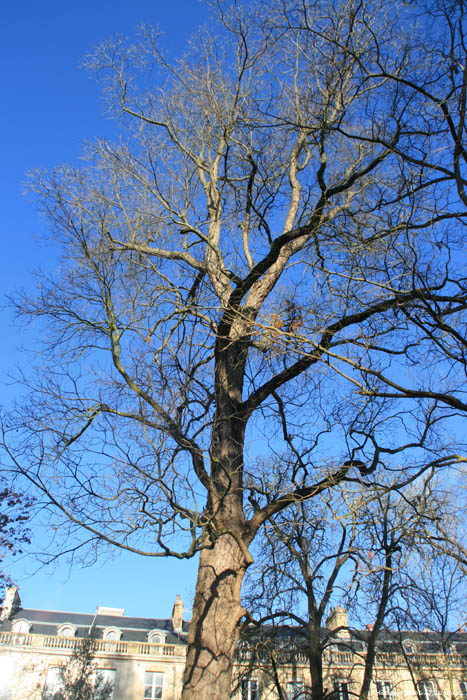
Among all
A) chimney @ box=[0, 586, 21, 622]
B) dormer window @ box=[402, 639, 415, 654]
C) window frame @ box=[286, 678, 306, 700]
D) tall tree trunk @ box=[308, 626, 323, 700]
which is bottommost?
window frame @ box=[286, 678, 306, 700]

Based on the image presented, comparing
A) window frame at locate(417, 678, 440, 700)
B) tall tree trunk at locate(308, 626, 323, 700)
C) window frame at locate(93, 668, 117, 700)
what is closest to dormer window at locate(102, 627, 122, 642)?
window frame at locate(93, 668, 117, 700)

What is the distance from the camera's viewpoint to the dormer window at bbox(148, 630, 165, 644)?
29.0 metres

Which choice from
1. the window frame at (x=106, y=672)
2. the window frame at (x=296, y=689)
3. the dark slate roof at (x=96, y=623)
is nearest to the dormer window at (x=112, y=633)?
the dark slate roof at (x=96, y=623)

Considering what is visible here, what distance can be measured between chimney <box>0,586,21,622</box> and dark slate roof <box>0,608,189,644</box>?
1.41 feet

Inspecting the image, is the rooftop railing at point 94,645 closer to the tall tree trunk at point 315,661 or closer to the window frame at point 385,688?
the window frame at point 385,688

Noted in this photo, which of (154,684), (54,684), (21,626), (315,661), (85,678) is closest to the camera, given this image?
(315,661)

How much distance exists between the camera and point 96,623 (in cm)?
3127

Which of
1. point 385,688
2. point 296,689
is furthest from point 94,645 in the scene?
point 296,689

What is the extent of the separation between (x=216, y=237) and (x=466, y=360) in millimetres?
4882

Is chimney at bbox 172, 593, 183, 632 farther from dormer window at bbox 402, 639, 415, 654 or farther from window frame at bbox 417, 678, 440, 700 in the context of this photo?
dormer window at bbox 402, 639, 415, 654

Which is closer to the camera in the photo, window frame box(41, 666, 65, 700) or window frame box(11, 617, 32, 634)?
window frame box(41, 666, 65, 700)

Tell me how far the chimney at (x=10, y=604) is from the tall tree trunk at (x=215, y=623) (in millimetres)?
25779

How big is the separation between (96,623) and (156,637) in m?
4.43

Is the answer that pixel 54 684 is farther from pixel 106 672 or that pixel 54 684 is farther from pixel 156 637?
pixel 156 637
